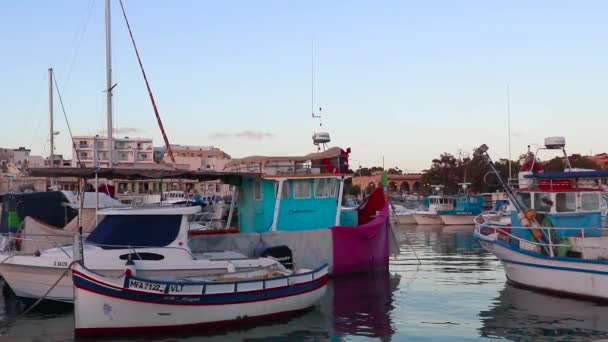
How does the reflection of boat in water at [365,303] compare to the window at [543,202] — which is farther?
the window at [543,202]

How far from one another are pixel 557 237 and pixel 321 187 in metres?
8.11

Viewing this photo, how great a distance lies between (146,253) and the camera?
16.9 m

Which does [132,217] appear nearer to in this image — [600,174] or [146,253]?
[146,253]

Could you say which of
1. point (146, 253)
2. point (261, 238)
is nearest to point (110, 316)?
point (146, 253)

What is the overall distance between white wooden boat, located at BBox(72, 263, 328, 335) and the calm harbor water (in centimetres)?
31

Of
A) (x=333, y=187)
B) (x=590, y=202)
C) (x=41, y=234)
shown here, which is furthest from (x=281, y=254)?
(x=590, y=202)

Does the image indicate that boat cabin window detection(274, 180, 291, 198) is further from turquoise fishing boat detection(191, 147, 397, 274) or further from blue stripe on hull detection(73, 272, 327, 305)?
blue stripe on hull detection(73, 272, 327, 305)

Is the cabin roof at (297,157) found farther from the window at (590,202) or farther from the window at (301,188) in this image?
the window at (590,202)

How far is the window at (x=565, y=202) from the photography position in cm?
2111

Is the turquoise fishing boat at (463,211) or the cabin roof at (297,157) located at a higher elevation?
the cabin roof at (297,157)

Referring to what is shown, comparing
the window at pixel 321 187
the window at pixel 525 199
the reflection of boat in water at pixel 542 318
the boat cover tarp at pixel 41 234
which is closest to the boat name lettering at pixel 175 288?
the boat cover tarp at pixel 41 234

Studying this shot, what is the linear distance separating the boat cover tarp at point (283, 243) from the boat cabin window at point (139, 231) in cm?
358

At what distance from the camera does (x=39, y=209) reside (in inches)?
876

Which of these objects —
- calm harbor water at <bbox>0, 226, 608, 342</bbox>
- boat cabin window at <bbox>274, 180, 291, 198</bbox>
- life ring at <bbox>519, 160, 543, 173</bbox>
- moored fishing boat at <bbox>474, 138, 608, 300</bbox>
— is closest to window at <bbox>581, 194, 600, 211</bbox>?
moored fishing boat at <bbox>474, 138, 608, 300</bbox>
